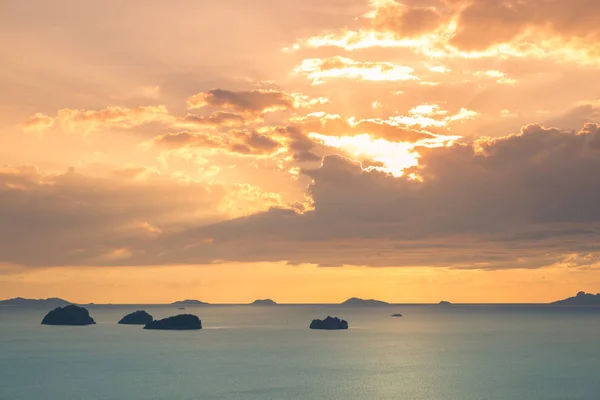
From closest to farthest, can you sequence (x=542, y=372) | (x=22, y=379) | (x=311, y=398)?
(x=311, y=398) → (x=22, y=379) → (x=542, y=372)

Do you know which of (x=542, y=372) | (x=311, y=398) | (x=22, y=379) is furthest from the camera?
(x=542, y=372)

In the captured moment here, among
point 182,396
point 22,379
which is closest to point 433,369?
point 182,396

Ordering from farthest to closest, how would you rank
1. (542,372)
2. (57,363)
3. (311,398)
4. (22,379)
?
(57,363) < (542,372) < (22,379) < (311,398)

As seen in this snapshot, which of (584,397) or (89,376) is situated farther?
(89,376)

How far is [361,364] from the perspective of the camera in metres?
178

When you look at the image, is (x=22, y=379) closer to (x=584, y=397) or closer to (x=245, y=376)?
(x=245, y=376)

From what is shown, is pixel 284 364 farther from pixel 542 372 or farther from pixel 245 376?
pixel 542 372

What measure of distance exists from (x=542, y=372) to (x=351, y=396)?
63.1m

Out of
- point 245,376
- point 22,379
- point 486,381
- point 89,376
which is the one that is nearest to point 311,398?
point 245,376

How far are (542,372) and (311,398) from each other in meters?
71.4

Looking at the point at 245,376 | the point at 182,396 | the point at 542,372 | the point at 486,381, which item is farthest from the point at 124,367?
the point at 542,372

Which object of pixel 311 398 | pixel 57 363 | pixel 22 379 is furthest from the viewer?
pixel 57 363

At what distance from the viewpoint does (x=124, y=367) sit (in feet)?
542

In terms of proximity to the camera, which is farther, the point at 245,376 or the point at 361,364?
the point at 361,364
